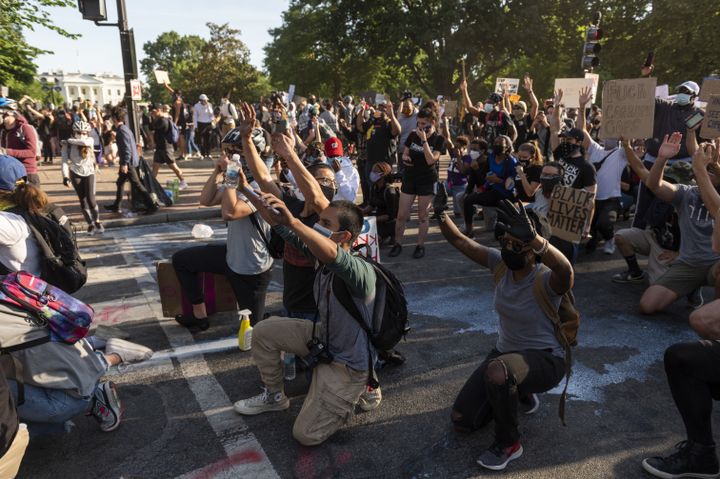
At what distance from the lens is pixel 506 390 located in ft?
9.91

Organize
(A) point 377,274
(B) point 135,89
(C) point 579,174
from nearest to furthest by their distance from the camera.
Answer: (A) point 377,274, (C) point 579,174, (B) point 135,89

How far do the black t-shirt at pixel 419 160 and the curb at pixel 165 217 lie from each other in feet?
15.1

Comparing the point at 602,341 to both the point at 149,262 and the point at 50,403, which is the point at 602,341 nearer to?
the point at 50,403

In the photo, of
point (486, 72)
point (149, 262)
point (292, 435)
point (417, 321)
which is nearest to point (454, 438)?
point (292, 435)

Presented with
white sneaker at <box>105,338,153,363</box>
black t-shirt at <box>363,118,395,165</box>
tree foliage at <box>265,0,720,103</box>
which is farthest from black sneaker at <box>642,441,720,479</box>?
tree foliage at <box>265,0,720,103</box>

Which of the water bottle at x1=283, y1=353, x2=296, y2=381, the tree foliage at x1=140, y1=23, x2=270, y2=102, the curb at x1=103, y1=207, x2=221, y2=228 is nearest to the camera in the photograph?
the water bottle at x1=283, y1=353, x2=296, y2=381

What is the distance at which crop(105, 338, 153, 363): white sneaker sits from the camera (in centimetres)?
409

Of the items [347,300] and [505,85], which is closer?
[347,300]

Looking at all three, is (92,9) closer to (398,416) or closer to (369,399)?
(369,399)

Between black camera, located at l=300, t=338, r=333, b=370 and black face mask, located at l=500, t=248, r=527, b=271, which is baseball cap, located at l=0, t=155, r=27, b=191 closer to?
black camera, located at l=300, t=338, r=333, b=370

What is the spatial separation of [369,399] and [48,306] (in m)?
2.20

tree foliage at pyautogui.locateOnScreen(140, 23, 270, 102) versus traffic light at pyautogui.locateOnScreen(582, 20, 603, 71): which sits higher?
tree foliage at pyautogui.locateOnScreen(140, 23, 270, 102)

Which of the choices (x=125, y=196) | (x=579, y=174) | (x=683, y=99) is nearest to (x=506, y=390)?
(x=579, y=174)

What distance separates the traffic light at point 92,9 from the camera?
8.80 meters
